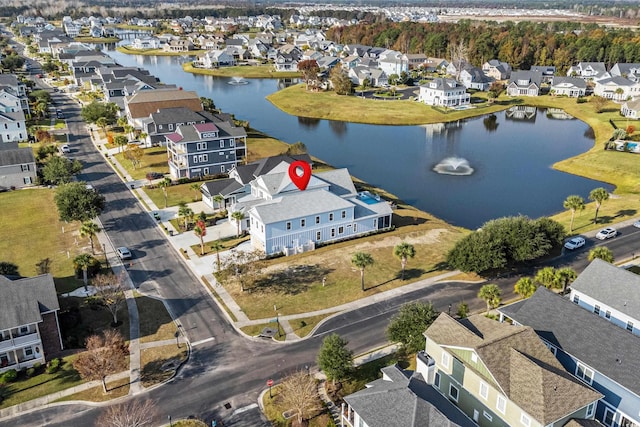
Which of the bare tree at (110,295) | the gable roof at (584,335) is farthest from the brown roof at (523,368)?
the bare tree at (110,295)

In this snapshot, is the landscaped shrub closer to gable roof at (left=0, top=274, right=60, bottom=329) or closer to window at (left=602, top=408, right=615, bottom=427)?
gable roof at (left=0, top=274, right=60, bottom=329)

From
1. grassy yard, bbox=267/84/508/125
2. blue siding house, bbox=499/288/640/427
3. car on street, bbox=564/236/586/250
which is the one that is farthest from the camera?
grassy yard, bbox=267/84/508/125

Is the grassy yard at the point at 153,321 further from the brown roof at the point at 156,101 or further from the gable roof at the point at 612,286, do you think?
the brown roof at the point at 156,101

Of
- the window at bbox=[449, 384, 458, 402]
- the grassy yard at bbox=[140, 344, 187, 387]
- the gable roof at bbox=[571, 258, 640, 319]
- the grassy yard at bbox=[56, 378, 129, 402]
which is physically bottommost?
the grassy yard at bbox=[56, 378, 129, 402]

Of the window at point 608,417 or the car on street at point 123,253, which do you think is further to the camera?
the car on street at point 123,253

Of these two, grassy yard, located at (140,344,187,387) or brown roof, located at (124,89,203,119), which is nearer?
grassy yard, located at (140,344,187,387)

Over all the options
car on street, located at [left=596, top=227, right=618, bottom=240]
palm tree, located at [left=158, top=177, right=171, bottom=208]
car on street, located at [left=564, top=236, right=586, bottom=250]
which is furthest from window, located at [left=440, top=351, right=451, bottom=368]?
palm tree, located at [left=158, top=177, right=171, bottom=208]

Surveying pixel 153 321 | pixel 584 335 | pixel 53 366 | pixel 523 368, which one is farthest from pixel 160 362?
pixel 584 335
